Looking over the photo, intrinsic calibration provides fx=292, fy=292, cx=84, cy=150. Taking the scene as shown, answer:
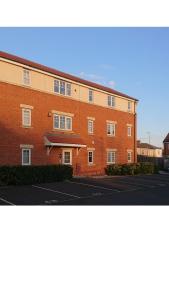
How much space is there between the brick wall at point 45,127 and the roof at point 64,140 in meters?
0.53

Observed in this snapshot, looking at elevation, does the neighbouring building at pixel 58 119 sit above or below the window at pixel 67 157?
above

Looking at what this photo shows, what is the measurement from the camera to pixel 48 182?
73.5ft

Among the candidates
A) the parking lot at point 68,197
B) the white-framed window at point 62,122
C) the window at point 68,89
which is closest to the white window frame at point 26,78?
the white-framed window at point 62,122

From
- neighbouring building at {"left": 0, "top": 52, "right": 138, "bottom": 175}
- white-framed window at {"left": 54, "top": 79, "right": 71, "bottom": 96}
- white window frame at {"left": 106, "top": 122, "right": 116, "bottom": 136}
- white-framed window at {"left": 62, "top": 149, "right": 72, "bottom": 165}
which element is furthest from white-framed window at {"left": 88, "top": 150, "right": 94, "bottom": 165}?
white-framed window at {"left": 54, "top": 79, "right": 71, "bottom": 96}

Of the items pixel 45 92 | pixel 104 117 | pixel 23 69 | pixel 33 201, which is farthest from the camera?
pixel 104 117

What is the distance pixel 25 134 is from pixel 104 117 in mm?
11539

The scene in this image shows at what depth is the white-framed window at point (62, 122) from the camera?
27.4 m

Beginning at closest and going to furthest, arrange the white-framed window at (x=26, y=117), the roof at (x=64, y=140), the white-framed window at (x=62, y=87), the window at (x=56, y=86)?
the white-framed window at (x=26, y=117)
the roof at (x=64, y=140)
the window at (x=56, y=86)
the white-framed window at (x=62, y=87)

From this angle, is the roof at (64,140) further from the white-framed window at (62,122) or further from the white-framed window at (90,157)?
the white-framed window at (90,157)

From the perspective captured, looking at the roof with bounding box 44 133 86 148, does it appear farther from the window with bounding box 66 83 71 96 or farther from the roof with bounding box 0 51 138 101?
the roof with bounding box 0 51 138 101

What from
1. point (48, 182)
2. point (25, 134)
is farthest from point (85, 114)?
point (48, 182)

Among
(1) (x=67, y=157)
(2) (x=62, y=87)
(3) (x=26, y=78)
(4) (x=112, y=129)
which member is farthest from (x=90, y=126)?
(3) (x=26, y=78)

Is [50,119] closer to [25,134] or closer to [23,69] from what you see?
[25,134]

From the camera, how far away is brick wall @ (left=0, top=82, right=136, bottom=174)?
910 inches
